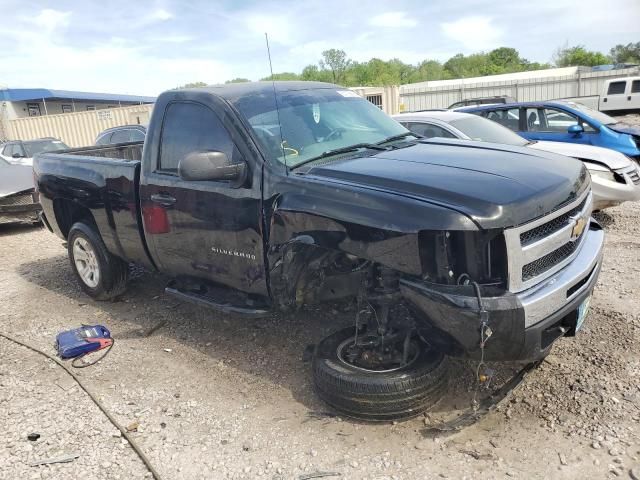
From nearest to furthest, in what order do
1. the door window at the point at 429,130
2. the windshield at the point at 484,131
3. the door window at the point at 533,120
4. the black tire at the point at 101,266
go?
the black tire at the point at 101,266, the windshield at the point at 484,131, the door window at the point at 429,130, the door window at the point at 533,120

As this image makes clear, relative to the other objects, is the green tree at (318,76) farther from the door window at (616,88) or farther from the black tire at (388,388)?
the door window at (616,88)

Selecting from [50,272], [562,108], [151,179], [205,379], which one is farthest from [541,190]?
[562,108]

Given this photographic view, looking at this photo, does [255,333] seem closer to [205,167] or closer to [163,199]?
[163,199]

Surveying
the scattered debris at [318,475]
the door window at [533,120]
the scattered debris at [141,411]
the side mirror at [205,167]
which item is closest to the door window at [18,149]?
the door window at [533,120]

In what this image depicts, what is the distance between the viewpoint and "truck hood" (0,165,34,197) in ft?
30.6

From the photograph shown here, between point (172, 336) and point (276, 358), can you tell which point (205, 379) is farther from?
point (172, 336)

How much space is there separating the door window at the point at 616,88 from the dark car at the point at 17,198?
74.8ft

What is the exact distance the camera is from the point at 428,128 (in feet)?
25.1

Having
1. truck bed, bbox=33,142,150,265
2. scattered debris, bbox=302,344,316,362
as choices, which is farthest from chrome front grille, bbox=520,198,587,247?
truck bed, bbox=33,142,150,265

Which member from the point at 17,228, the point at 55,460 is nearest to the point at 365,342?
the point at 55,460

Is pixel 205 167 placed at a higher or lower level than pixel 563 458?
higher

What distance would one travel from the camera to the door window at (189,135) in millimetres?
3959

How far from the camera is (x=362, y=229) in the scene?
9.79ft

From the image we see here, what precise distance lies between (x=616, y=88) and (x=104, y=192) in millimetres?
24066
